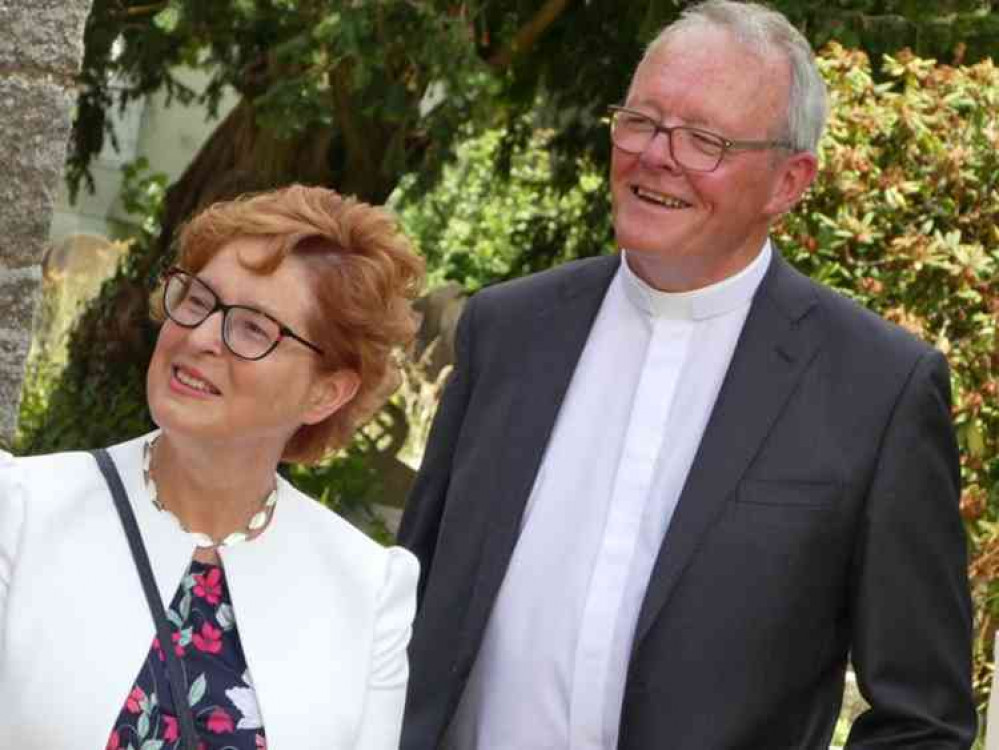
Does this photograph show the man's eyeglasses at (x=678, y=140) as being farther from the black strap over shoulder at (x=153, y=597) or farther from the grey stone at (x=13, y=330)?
the grey stone at (x=13, y=330)

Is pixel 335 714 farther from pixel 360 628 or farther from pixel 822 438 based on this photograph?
pixel 822 438

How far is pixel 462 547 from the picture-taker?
12.2ft

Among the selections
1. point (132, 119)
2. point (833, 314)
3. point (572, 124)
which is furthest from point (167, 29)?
point (132, 119)


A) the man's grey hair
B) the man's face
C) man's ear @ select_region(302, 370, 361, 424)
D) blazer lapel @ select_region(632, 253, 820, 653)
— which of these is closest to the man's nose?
the man's face

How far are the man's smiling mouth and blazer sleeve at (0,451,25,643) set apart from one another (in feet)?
4.22

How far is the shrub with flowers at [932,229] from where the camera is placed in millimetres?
6824

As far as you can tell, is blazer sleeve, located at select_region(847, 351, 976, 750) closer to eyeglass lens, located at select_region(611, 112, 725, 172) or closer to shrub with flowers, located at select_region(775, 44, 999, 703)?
eyeglass lens, located at select_region(611, 112, 725, 172)

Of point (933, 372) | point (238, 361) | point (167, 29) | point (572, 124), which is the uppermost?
point (238, 361)

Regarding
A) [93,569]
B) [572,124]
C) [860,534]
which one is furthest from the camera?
[572,124]

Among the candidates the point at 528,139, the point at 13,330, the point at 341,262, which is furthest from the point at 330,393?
the point at 528,139

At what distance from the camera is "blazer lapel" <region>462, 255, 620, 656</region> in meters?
3.66

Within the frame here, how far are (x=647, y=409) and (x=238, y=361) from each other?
102 cm

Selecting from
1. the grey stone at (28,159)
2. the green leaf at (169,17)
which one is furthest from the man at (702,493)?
the green leaf at (169,17)

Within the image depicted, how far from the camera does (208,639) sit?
290 centimetres
